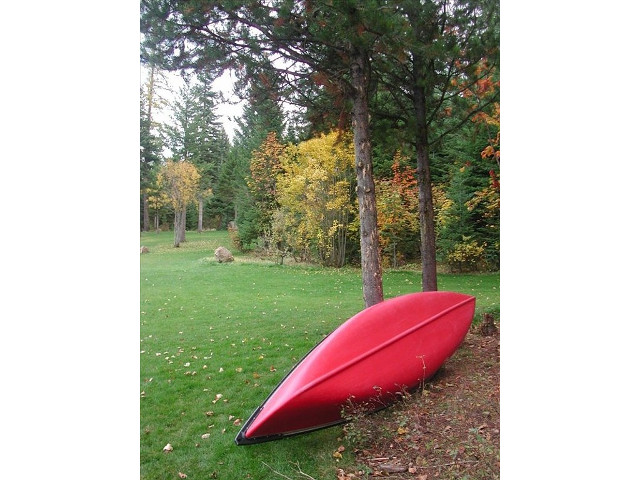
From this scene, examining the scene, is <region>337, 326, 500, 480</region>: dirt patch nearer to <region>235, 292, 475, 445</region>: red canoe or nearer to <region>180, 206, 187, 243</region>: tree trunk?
<region>235, 292, 475, 445</region>: red canoe

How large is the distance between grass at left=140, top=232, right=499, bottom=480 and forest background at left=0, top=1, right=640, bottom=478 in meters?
0.26

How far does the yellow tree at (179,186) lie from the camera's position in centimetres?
262

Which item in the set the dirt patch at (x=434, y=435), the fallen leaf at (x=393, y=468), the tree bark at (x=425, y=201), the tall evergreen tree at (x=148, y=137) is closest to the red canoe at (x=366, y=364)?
the dirt patch at (x=434, y=435)

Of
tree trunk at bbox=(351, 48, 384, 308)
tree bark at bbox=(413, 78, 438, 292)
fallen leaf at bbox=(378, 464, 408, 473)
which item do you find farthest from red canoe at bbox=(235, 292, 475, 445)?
tree bark at bbox=(413, 78, 438, 292)

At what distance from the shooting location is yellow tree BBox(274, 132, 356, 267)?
3184 millimetres

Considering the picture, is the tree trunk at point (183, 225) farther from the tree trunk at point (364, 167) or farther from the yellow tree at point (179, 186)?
the tree trunk at point (364, 167)

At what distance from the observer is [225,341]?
9.09 feet
